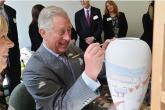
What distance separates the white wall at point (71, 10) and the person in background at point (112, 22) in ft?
1.94

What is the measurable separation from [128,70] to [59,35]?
58 centimetres

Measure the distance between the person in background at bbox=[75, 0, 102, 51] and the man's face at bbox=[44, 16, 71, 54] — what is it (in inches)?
124

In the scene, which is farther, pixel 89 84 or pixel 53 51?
pixel 53 51

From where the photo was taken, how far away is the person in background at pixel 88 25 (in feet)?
14.6

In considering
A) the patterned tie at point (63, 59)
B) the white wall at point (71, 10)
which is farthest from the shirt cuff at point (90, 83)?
the white wall at point (71, 10)

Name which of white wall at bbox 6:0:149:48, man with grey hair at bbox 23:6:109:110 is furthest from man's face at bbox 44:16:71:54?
white wall at bbox 6:0:149:48

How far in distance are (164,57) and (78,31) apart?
13.2 ft

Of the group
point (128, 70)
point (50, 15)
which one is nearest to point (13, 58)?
point (50, 15)

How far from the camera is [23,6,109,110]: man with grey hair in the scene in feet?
2.88

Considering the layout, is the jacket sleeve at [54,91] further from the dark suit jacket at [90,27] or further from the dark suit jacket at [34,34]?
the dark suit jacket at [90,27]

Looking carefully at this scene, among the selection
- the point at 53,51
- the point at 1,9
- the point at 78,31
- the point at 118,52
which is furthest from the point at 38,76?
the point at 78,31

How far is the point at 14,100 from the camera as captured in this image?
128 cm

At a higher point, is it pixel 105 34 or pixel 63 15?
pixel 63 15

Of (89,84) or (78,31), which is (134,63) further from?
(78,31)
